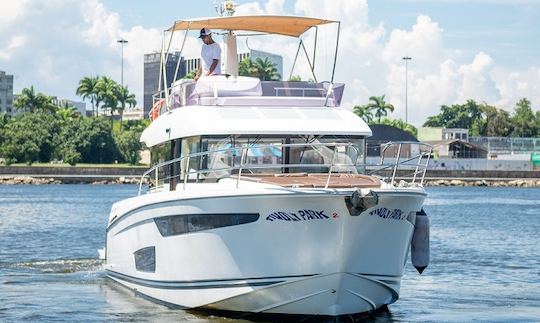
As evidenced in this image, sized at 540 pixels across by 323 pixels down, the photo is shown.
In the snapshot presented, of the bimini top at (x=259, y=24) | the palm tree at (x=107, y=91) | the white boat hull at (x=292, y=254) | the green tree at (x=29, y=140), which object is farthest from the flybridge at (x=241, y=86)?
the palm tree at (x=107, y=91)

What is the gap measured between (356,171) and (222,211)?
3.15 meters

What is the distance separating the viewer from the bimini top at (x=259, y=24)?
72.1 feet

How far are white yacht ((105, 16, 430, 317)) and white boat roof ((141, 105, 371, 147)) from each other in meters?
0.02

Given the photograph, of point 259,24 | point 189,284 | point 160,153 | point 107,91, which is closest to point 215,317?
point 189,284

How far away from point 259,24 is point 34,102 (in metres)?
133

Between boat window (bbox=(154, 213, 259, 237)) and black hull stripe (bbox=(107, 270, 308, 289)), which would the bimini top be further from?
black hull stripe (bbox=(107, 270, 308, 289))

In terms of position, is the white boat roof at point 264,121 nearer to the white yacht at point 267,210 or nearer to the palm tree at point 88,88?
the white yacht at point 267,210

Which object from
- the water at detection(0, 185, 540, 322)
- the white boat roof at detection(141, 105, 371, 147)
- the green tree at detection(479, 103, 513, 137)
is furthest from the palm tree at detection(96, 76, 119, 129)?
the white boat roof at detection(141, 105, 371, 147)

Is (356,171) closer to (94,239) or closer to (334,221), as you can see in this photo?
(334,221)

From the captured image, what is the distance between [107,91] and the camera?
15138 cm

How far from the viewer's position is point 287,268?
1791 centimetres

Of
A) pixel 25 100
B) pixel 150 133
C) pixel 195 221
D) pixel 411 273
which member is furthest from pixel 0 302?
pixel 25 100

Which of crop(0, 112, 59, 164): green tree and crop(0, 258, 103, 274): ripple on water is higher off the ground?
crop(0, 112, 59, 164): green tree

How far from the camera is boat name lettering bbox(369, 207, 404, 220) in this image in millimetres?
17828
